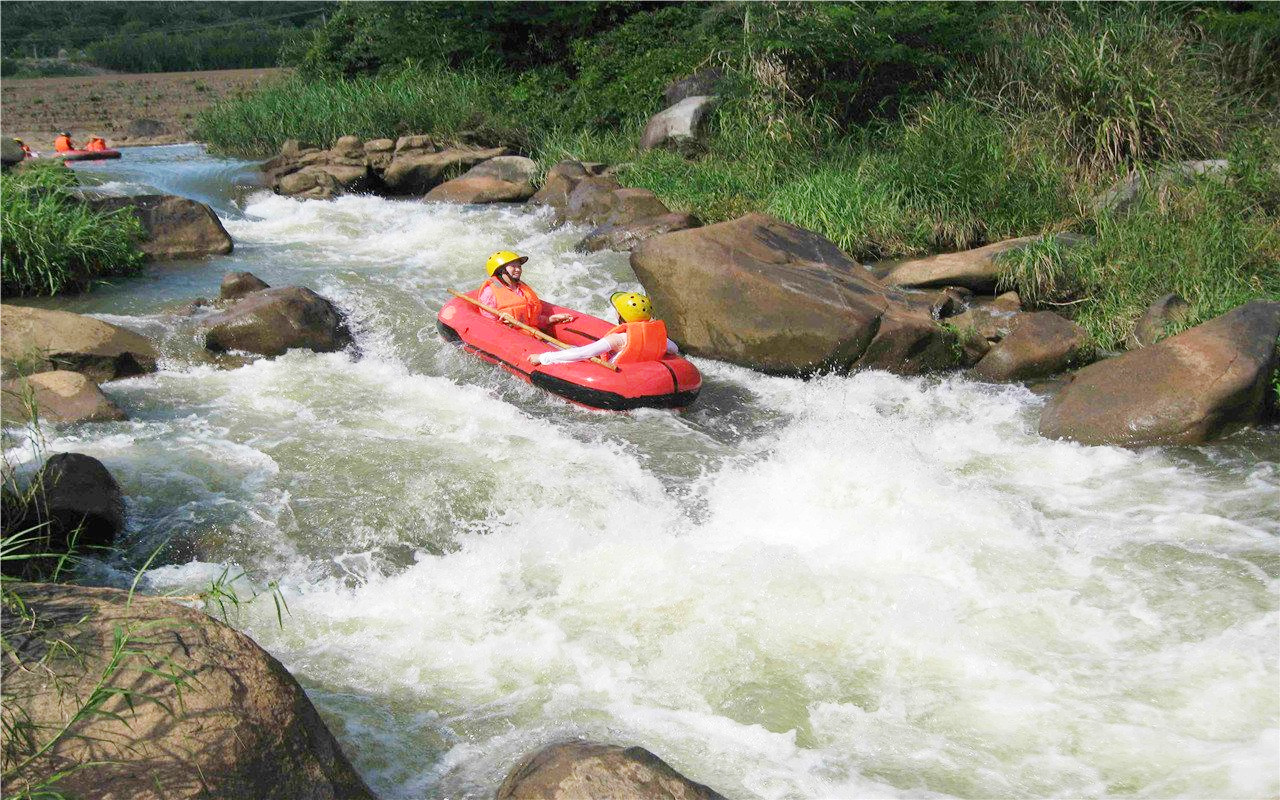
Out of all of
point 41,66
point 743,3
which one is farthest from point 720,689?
point 41,66

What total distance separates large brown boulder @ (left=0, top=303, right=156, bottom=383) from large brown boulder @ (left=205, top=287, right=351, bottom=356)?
52 centimetres

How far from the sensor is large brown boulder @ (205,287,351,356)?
7.35 m

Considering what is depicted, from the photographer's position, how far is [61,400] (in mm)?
5934

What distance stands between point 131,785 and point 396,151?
11889 mm

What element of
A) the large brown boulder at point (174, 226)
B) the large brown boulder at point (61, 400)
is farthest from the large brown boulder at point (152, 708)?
the large brown boulder at point (174, 226)

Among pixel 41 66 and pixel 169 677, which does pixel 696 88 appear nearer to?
pixel 169 677

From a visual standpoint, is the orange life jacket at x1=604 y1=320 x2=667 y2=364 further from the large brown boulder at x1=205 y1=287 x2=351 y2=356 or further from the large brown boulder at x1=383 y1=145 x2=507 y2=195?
the large brown boulder at x1=383 y1=145 x2=507 y2=195

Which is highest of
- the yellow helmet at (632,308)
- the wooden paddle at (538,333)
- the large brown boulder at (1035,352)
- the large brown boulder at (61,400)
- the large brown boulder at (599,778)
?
the large brown boulder at (599,778)

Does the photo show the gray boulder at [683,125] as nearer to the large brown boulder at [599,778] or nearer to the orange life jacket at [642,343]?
the orange life jacket at [642,343]

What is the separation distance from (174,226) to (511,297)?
164 inches

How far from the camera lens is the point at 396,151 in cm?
1357

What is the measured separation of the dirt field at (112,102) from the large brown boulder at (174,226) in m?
7.78

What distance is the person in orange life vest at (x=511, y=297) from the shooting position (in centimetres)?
740

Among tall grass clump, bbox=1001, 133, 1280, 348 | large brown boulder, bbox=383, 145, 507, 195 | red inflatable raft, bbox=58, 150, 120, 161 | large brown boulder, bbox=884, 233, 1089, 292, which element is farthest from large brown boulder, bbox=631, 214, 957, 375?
red inflatable raft, bbox=58, 150, 120, 161
